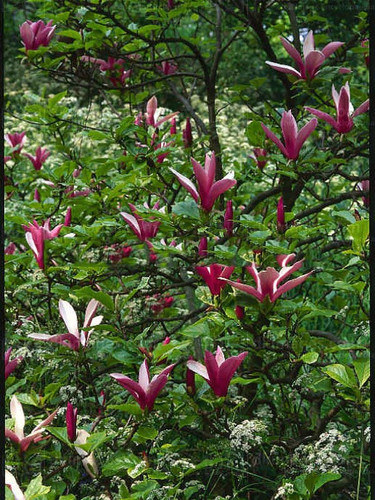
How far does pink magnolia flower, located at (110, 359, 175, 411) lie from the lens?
151cm

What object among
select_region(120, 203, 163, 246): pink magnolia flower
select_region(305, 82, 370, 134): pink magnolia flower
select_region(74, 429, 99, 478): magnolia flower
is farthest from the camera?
select_region(120, 203, 163, 246): pink magnolia flower

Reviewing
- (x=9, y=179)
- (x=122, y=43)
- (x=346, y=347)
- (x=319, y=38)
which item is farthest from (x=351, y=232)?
(x=9, y=179)

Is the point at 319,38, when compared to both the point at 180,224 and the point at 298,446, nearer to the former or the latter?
the point at 180,224

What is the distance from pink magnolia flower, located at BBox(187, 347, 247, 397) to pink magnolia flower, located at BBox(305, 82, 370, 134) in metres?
0.74

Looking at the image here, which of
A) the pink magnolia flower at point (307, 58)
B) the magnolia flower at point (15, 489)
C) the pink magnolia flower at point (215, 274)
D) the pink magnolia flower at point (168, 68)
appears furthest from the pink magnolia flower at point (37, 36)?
the magnolia flower at point (15, 489)

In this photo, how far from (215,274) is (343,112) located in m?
0.62

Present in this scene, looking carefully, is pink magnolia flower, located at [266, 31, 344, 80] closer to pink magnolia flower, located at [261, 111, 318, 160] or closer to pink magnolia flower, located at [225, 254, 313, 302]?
pink magnolia flower, located at [261, 111, 318, 160]

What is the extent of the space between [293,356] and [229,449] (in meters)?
0.29

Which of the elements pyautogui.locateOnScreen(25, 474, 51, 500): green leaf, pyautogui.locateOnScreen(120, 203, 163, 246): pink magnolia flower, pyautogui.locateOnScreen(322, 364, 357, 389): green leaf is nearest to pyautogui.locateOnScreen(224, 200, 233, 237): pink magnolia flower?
pyautogui.locateOnScreen(120, 203, 163, 246): pink magnolia flower

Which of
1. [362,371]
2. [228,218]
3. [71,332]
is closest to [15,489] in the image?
[71,332]

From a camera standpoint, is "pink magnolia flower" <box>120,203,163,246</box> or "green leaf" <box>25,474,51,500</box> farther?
"pink magnolia flower" <box>120,203,163,246</box>

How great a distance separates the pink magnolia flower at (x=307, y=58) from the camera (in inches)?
74.4

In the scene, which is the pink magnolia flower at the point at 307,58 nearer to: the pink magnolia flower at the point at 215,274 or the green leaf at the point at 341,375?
the pink magnolia flower at the point at 215,274

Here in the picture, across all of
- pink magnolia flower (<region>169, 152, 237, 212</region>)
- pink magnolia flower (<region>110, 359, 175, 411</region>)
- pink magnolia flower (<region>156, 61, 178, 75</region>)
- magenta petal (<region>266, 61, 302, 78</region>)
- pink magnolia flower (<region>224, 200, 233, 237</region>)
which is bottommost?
pink magnolia flower (<region>110, 359, 175, 411</region>)
